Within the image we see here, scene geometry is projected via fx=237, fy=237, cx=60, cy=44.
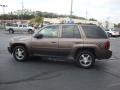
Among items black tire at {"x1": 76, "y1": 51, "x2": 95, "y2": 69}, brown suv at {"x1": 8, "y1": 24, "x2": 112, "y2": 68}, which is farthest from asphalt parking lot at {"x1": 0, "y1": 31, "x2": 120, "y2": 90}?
brown suv at {"x1": 8, "y1": 24, "x2": 112, "y2": 68}

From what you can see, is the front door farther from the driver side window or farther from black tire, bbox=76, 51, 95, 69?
black tire, bbox=76, 51, 95, 69

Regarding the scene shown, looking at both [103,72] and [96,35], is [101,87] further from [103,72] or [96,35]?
[96,35]

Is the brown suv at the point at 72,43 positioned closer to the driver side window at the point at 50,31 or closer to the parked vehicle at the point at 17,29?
the driver side window at the point at 50,31

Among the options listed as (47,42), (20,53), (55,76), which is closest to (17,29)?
(20,53)

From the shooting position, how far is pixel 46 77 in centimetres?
738

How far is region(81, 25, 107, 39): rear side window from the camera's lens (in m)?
9.08

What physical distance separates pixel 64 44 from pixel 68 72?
4.65 ft

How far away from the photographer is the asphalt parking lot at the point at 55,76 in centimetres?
636

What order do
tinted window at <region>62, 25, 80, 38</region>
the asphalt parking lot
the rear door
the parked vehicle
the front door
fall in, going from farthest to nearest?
the parked vehicle → the front door → tinted window at <region>62, 25, 80, 38</region> → the rear door → the asphalt parking lot

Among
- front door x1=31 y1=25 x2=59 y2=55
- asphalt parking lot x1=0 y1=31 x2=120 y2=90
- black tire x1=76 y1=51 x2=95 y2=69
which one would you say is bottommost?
asphalt parking lot x1=0 y1=31 x2=120 y2=90

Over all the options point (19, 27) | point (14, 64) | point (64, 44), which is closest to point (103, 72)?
point (64, 44)

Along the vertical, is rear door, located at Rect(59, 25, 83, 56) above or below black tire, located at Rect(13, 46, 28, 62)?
above

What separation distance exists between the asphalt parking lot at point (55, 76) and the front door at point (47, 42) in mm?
538

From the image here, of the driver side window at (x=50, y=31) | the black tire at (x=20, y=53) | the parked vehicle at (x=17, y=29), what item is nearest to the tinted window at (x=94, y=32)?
the driver side window at (x=50, y=31)
